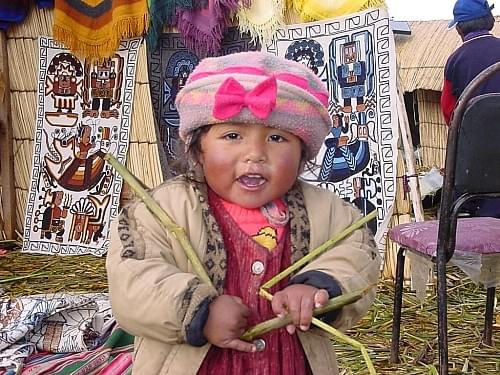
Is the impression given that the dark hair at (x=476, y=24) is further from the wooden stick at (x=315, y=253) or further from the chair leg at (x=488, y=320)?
the wooden stick at (x=315, y=253)

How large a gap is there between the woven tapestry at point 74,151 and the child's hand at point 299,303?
382cm

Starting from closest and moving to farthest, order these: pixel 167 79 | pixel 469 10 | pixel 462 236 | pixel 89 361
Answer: pixel 462 236 < pixel 89 361 < pixel 469 10 < pixel 167 79

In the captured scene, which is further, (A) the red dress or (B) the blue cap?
(B) the blue cap

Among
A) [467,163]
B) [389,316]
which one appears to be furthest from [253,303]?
[389,316]

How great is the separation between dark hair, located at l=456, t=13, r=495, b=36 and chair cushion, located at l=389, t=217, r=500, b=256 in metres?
2.23

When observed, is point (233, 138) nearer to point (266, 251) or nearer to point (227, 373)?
point (266, 251)

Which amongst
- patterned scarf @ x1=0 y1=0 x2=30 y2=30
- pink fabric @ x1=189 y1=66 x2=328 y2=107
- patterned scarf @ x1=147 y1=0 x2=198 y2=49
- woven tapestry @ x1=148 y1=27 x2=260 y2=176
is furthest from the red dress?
patterned scarf @ x1=0 y1=0 x2=30 y2=30

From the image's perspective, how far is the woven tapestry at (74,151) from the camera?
5.10 meters

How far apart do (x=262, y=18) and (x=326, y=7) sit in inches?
15.4

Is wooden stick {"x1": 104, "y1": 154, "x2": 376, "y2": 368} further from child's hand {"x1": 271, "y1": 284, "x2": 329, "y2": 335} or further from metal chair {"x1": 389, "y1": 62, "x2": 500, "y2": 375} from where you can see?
metal chair {"x1": 389, "y1": 62, "x2": 500, "y2": 375}

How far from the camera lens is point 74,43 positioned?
495cm

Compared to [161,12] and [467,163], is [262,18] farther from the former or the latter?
[467,163]

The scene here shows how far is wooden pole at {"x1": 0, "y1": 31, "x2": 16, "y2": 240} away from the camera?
17.3 feet

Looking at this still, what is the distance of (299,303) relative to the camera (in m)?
1.32
